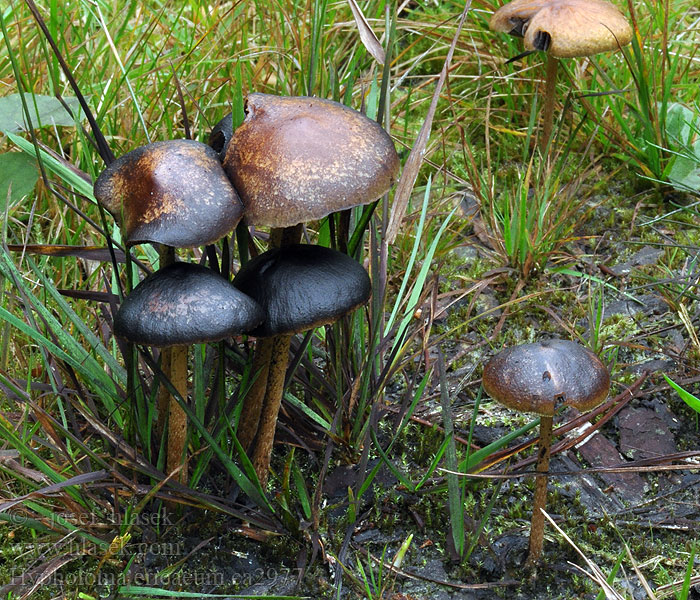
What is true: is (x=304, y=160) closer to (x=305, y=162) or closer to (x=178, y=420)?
(x=305, y=162)

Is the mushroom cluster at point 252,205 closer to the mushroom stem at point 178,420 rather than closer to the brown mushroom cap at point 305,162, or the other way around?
the brown mushroom cap at point 305,162

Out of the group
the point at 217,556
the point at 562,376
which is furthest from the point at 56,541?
the point at 562,376

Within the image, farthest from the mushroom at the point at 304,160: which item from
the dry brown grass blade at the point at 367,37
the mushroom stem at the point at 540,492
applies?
the mushroom stem at the point at 540,492

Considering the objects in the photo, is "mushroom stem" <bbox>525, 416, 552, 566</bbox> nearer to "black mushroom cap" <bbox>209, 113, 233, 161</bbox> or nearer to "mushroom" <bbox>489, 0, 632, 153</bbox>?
"black mushroom cap" <bbox>209, 113, 233, 161</bbox>

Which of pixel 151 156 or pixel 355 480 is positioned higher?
pixel 151 156

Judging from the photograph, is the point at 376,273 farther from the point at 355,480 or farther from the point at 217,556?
the point at 217,556

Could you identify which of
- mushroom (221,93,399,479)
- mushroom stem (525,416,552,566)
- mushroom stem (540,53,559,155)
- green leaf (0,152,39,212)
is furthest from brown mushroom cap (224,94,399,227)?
mushroom stem (540,53,559,155)

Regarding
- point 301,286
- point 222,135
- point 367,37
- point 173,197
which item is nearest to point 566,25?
point 367,37
